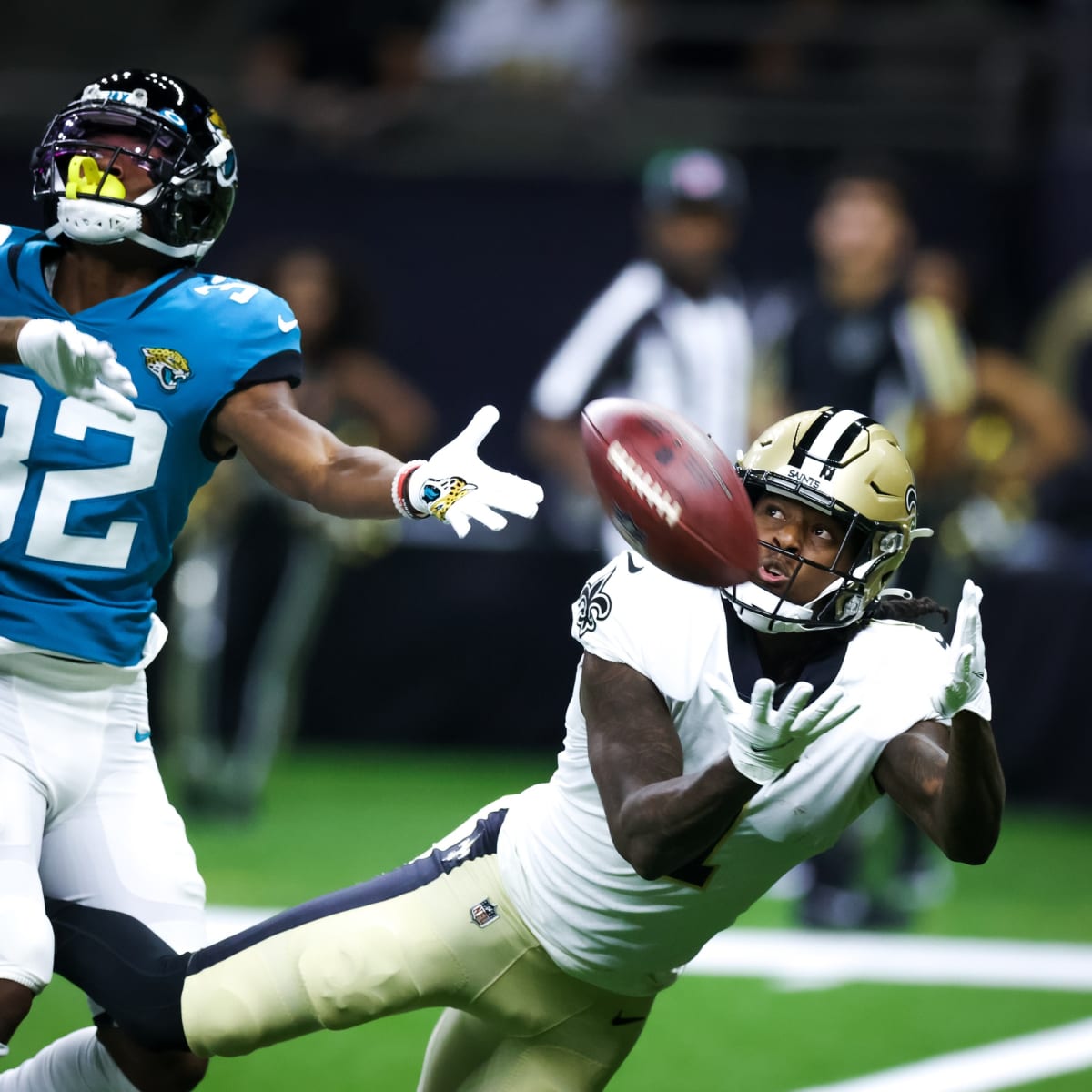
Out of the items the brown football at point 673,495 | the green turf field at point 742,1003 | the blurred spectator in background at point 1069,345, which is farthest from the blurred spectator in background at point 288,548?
the brown football at point 673,495

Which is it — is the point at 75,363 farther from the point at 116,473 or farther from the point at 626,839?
the point at 626,839

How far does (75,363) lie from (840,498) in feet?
3.89

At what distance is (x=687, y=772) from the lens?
3.02 metres

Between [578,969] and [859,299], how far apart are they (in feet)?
11.1

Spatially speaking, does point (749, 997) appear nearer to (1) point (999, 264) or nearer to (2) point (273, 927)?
(2) point (273, 927)

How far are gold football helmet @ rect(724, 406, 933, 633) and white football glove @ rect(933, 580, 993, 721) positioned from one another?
0.32 m

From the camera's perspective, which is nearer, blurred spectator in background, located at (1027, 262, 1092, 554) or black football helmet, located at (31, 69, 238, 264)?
black football helmet, located at (31, 69, 238, 264)

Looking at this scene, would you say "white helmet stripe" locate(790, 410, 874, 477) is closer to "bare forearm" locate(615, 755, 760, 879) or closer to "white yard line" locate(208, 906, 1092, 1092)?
"bare forearm" locate(615, 755, 760, 879)

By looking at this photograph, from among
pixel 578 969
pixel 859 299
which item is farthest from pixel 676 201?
pixel 578 969

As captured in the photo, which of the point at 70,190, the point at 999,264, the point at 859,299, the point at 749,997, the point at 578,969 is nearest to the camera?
the point at 578,969

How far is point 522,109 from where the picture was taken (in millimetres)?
9406

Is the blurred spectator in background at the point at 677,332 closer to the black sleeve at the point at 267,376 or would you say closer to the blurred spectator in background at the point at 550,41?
A: the black sleeve at the point at 267,376

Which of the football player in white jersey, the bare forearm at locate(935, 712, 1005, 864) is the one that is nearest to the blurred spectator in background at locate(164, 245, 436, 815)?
the football player in white jersey

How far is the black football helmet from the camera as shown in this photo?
3.29 m
